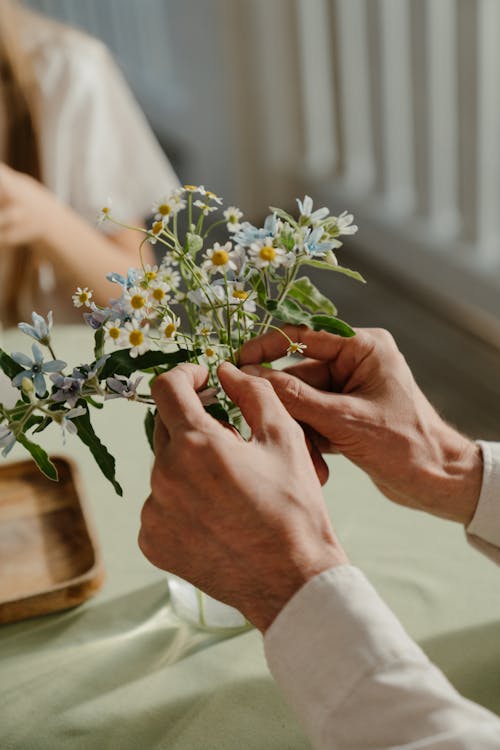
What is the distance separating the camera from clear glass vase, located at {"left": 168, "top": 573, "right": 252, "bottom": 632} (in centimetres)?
85

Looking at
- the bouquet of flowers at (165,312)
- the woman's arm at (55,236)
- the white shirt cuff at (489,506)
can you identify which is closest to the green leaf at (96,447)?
the bouquet of flowers at (165,312)

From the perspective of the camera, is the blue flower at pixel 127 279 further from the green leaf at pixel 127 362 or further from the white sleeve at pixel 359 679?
the white sleeve at pixel 359 679

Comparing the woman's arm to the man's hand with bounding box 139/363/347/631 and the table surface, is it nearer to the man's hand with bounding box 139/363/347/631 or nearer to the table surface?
the table surface

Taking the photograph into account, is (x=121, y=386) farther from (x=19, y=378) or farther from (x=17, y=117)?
(x=17, y=117)

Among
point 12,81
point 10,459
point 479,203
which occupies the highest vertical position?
point 12,81

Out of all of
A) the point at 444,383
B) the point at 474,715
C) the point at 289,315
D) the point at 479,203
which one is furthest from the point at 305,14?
the point at 474,715

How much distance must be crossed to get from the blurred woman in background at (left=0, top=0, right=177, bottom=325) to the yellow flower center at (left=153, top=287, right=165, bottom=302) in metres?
0.95

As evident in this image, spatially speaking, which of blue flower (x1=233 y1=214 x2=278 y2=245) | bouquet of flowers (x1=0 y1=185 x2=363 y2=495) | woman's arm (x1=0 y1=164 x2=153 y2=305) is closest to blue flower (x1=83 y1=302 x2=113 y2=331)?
bouquet of flowers (x1=0 y1=185 x2=363 y2=495)

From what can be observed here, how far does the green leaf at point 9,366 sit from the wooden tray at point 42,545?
0.80ft

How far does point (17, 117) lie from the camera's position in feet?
5.65

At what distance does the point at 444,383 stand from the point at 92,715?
1.87 m

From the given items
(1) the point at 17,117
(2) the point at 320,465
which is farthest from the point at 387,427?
(1) the point at 17,117

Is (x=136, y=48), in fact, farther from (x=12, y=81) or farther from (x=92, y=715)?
(x=92, y=715)

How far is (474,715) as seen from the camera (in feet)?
2.01
